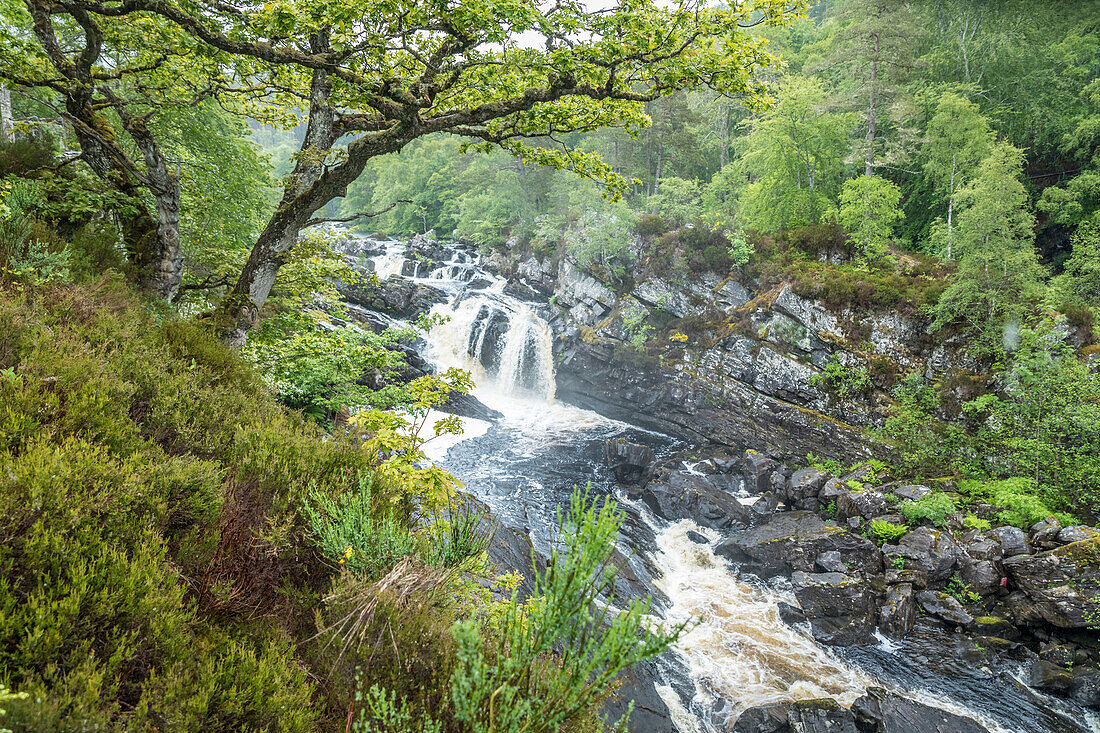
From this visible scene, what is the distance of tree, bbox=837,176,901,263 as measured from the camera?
17.9 m

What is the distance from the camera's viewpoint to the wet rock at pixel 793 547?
1134 centimetres

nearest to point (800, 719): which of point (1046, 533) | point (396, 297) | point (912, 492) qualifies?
point (1046, 533)

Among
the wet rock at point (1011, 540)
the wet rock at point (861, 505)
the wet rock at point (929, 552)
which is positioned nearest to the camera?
the wet rock at point (1011, 540)

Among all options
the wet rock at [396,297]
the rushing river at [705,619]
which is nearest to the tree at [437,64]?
the rushing river at [705,619]

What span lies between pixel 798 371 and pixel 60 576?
2007 centimetres

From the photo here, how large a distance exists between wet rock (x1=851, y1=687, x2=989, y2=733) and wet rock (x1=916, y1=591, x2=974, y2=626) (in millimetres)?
2537

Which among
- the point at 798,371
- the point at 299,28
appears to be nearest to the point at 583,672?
the point at 299,28

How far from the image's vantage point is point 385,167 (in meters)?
45.7

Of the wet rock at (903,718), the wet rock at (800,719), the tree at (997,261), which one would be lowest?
the wet rock at (800,719)

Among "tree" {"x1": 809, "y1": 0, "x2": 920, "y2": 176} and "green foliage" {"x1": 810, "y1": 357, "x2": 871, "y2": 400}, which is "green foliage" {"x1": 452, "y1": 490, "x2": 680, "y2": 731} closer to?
"green foliage" {"x1": 810, "y1": 357, "x2": 871, "y2": 400}

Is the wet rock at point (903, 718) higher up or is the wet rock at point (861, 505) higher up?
the wet rock at point (861, 505)

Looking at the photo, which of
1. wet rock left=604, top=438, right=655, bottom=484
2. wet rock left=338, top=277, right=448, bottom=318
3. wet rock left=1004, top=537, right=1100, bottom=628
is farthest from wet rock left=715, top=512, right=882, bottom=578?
wet rock left=338, top=277, right=448, bottom=318

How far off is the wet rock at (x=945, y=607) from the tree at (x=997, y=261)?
8346 mm

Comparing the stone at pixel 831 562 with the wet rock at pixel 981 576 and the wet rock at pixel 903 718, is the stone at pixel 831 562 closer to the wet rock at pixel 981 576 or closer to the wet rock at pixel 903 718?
the wet rock at pixel 981 576
